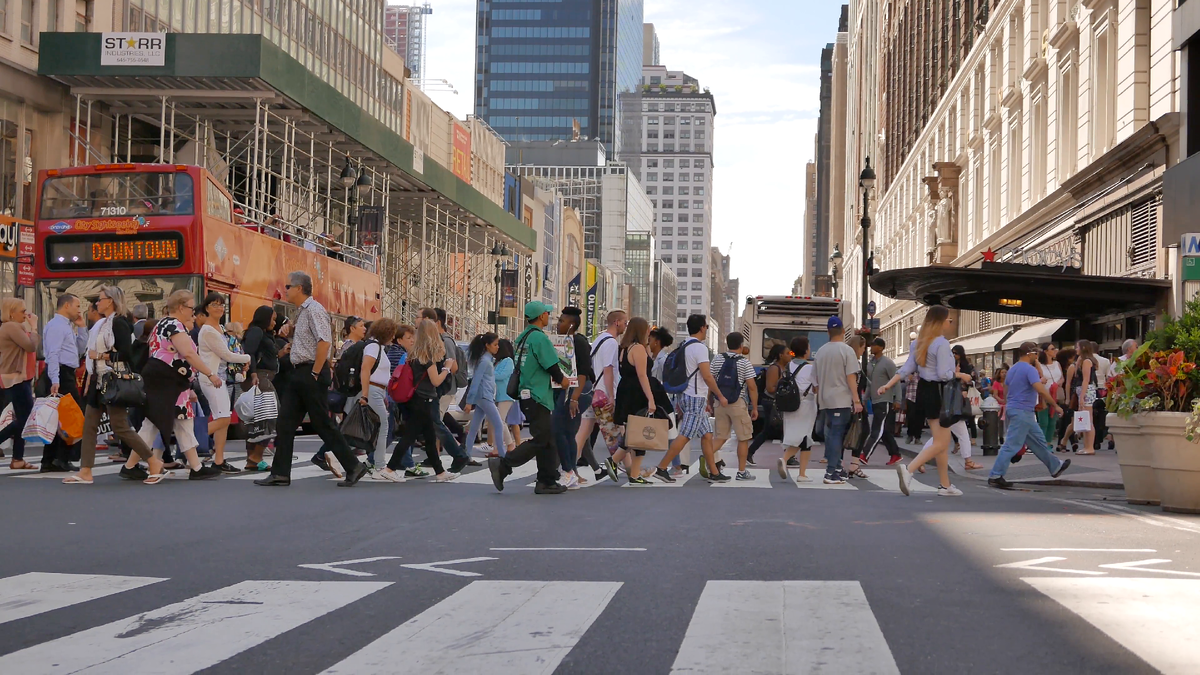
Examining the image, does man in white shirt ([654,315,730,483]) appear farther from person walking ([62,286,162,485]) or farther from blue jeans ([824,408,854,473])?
person walking ([62,286,162,485])

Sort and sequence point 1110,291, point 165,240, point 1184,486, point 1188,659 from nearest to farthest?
1. point 1188,659
2. point 1184,486
3. point 165,240
4. point 1110,291

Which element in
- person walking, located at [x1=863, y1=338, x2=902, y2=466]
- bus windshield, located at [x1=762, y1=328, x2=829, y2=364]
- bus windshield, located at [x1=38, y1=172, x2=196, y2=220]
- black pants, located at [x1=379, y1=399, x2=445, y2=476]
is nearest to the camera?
black pants, located at [x1=379, y1=399, x2=445, y2=476]

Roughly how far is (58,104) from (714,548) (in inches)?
1231

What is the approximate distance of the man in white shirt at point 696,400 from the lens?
13.6 meters

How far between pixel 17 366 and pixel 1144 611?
11.5 meters

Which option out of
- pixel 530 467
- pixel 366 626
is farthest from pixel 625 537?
pixel 530 467

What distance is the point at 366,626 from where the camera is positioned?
18.5 feet

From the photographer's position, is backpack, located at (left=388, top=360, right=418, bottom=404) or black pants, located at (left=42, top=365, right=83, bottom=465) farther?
black pants, located at (left=42, top=365, right=83, bottom=465)

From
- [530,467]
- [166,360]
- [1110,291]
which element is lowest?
[530,467]

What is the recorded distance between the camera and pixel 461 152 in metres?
86.3

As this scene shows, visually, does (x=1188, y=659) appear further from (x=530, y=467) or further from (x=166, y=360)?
(x=530, y=467)

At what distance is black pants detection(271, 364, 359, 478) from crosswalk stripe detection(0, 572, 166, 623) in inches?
201

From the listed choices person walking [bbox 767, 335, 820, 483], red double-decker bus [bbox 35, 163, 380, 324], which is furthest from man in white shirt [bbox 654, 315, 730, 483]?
red double-decker bus [bbox 35, 163, 380, 324]

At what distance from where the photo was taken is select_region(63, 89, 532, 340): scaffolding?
114 ft
